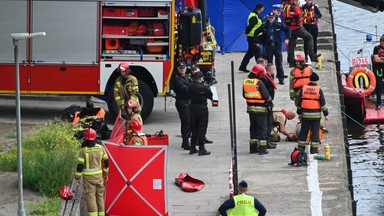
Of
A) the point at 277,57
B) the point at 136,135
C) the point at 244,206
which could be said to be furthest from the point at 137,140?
the point at 277,57

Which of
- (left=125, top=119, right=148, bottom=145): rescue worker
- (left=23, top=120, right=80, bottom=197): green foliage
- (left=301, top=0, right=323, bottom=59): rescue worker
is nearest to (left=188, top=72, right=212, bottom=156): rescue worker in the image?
(left=23, top=120, right=80, bottom=197): green foliage

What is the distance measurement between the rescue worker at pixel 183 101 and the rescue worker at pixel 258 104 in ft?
4.43

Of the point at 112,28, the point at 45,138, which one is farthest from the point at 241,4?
the point at 45,138

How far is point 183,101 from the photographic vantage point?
2345cm

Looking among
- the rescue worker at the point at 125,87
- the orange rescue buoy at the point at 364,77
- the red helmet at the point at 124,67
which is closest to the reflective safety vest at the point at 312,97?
the rescue worker at the point at 125,87

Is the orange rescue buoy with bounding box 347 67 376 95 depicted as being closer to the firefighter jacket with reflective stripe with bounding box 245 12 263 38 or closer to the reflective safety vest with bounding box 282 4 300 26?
the reflective safety vest with bounding box 282 4 300 26

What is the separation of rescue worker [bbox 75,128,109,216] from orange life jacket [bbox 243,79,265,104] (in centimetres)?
471

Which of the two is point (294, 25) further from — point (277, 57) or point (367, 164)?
point (367, 164)

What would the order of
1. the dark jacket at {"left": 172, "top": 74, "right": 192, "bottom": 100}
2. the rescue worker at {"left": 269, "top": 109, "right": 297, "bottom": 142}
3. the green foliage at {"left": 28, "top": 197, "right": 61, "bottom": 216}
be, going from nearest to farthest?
the green foliage at {"left": 28, "top": 197, "right": 61, "bottom": 216} → the dark jacket at {"left": 172, "top": 74, "right": 192, "bottom": 100} → the rescue worker at {"left": 269, "top": 109, "right": 297, "bottom": 142}

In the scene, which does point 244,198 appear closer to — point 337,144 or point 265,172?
point 265,172

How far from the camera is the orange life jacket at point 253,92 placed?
22.4m

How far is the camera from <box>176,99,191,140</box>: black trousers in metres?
23.3

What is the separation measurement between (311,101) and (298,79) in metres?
1.69

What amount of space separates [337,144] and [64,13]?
6276 millimetres
